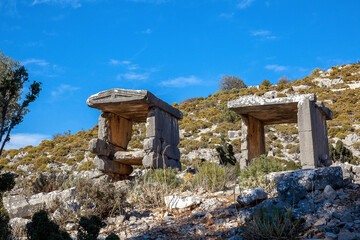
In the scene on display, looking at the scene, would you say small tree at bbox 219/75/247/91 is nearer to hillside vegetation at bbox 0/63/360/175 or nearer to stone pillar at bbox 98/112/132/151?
hillside vegetation at bbox 0/63/360/175

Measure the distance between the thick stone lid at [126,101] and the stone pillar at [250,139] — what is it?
2358 mm

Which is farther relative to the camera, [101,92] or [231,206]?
[101,92]

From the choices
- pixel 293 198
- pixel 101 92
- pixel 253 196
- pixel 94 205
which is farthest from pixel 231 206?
pixel 101 92

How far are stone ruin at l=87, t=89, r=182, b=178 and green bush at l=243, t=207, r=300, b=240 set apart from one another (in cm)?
581

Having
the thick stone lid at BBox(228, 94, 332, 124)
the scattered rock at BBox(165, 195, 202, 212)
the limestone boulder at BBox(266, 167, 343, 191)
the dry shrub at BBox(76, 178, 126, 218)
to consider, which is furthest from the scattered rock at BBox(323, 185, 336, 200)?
the thick stone lid at BBox(228, 94, 332, 124)

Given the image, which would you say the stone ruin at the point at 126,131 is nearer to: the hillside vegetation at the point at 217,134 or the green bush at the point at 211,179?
the green bush at the point at 211,179

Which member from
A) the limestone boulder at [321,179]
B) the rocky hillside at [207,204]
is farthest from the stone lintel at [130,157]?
the limestone boulder at [321,179]

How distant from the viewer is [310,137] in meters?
10.1

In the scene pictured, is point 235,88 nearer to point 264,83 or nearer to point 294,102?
point 264,83

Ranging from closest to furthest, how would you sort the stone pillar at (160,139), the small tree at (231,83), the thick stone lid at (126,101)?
the thick stone lid at (126,101)
the stone pillar at (160,139)
the small tree at (231,83)

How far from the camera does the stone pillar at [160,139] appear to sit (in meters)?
10.8

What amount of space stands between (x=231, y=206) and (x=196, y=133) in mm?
18758

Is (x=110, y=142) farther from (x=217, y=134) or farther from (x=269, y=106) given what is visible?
(x=217, y=134)

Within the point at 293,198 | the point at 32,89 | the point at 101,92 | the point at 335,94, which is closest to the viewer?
the point at 293,198
